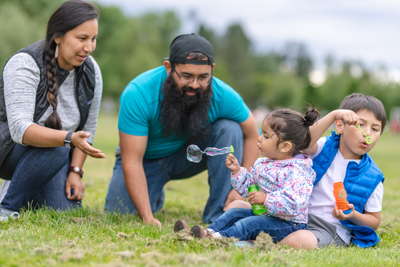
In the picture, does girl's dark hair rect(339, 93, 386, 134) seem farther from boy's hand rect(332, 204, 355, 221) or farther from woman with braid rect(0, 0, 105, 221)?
woman with braid rect(0, 0, 105, 221)

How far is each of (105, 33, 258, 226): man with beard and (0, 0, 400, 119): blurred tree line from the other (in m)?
26.2

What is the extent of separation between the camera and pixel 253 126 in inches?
169

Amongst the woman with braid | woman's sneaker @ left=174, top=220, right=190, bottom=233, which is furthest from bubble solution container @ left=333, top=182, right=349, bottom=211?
the woman with braid

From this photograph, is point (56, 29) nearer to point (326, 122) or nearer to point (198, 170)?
point (198, 170)

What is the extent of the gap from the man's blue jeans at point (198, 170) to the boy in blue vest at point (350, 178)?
950 millimetres

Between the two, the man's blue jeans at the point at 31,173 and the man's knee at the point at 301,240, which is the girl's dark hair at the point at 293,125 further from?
the man's blue jeans at the point at 31,173

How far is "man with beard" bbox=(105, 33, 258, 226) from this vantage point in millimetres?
3777

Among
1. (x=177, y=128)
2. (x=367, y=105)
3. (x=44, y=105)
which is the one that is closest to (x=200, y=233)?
(x=177, y=128)

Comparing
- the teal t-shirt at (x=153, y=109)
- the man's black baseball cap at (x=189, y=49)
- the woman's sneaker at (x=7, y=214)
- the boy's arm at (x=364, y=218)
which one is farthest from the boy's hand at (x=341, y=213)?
the woman's sneaker at (x=7, y=214)

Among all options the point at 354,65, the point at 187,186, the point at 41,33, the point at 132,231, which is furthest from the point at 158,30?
the point at 132,231

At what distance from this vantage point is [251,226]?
9.89ft

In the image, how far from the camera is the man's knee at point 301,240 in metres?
2.98

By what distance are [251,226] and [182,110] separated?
4.57 ft

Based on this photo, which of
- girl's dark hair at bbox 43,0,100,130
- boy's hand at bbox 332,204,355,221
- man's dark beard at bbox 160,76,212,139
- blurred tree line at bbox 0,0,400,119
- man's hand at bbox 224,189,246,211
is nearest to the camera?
boy's hand at bbox 332,204,355,221
